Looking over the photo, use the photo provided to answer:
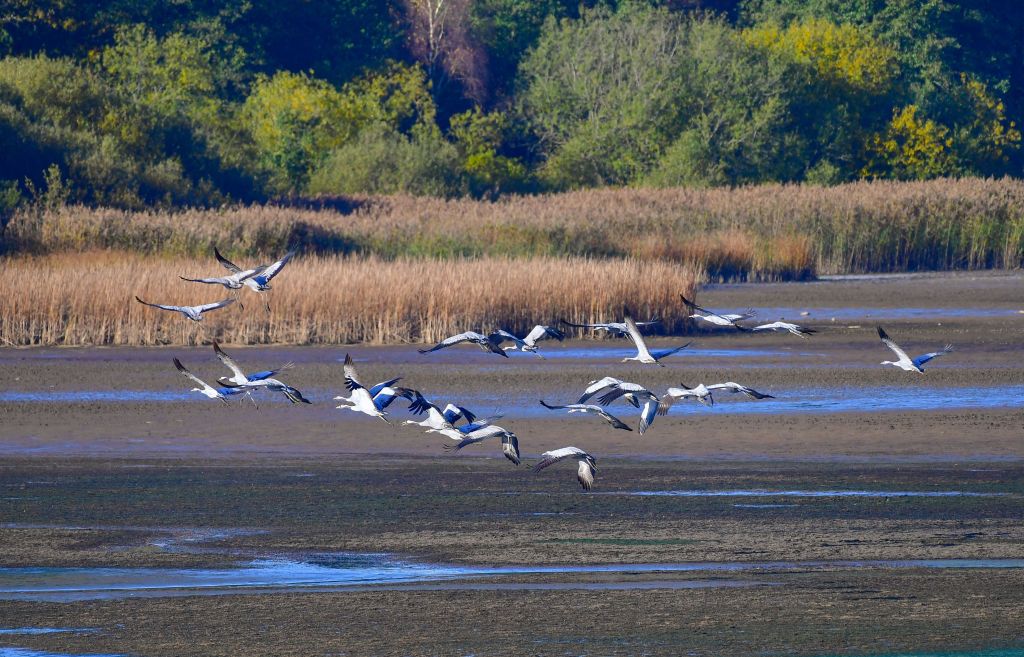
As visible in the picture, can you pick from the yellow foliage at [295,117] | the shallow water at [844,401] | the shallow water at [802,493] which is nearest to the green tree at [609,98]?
the yellow foliage at [295,117]

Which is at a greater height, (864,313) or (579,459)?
(579,459)

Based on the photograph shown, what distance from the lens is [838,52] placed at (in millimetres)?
65750

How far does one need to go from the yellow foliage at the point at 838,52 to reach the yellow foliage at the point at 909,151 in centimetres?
158

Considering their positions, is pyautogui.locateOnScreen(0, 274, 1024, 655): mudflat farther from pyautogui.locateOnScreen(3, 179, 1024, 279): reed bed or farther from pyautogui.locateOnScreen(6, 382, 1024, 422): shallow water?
pyautogui.locateOnScreen(3, 179, 1024, 279): reed bed

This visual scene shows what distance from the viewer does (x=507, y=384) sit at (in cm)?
2108

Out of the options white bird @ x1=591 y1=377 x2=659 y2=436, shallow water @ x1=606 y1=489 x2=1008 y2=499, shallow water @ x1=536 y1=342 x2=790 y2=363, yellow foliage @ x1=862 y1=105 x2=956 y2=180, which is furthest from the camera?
yellow foliage @ x1=862 y1=105 x2=956 y2=180

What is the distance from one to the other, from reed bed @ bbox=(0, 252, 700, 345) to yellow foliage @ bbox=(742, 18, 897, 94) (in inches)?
1500

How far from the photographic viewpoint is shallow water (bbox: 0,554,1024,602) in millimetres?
9867

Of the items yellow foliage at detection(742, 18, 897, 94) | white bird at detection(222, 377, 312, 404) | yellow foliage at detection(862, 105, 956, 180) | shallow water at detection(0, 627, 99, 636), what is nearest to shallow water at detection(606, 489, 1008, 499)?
white bird at detection(222, 377, 312, 404)

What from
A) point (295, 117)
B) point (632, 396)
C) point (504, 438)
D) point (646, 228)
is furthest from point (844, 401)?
point (295, 117)

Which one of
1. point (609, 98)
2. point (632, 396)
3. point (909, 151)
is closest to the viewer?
point (632, 396)

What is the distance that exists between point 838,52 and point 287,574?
2280 inches

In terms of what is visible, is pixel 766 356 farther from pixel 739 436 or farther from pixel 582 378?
pixel 739 436

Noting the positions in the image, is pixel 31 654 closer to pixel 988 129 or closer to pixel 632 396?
pixel 632 396
